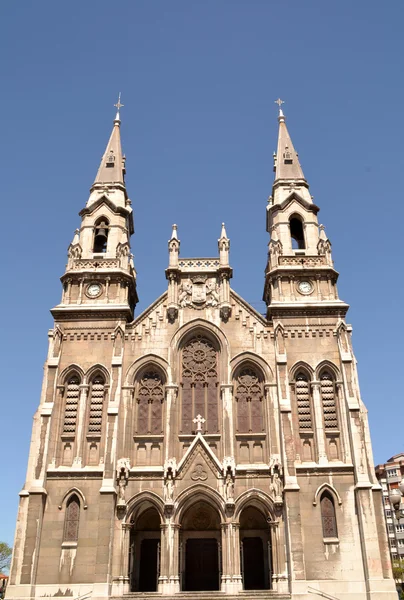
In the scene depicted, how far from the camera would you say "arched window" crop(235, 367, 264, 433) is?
31219 millimetres

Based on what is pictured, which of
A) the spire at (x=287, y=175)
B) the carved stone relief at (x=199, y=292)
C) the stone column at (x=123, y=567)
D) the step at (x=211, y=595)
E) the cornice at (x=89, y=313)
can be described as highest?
the spire at (x=287, y=175)

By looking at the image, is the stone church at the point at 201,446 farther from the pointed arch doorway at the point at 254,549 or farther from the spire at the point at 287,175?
the spire at the point at 287,175

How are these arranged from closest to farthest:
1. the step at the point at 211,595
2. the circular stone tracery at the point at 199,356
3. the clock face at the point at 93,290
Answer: the step at the point at 211,595
the circular stone tracery at the point at 199,356
the clock face at the point at 93,290

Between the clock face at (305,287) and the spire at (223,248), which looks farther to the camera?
the spire at (223,248)

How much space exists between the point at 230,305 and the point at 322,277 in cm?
591

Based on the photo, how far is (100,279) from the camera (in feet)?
116

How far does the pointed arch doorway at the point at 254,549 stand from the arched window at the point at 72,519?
8.30m

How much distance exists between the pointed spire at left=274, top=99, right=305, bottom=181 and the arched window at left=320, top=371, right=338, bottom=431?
14.9 meters

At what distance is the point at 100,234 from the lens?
38250 millimetres

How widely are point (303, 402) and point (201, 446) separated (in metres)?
6.01

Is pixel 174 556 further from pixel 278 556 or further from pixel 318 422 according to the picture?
pixel 318 422

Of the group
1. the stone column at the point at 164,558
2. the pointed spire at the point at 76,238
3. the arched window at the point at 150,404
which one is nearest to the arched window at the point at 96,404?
the arched window at the point at 150,404

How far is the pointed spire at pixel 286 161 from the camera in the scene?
133 feet

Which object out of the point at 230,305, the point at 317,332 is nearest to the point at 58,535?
the point at 230,305
